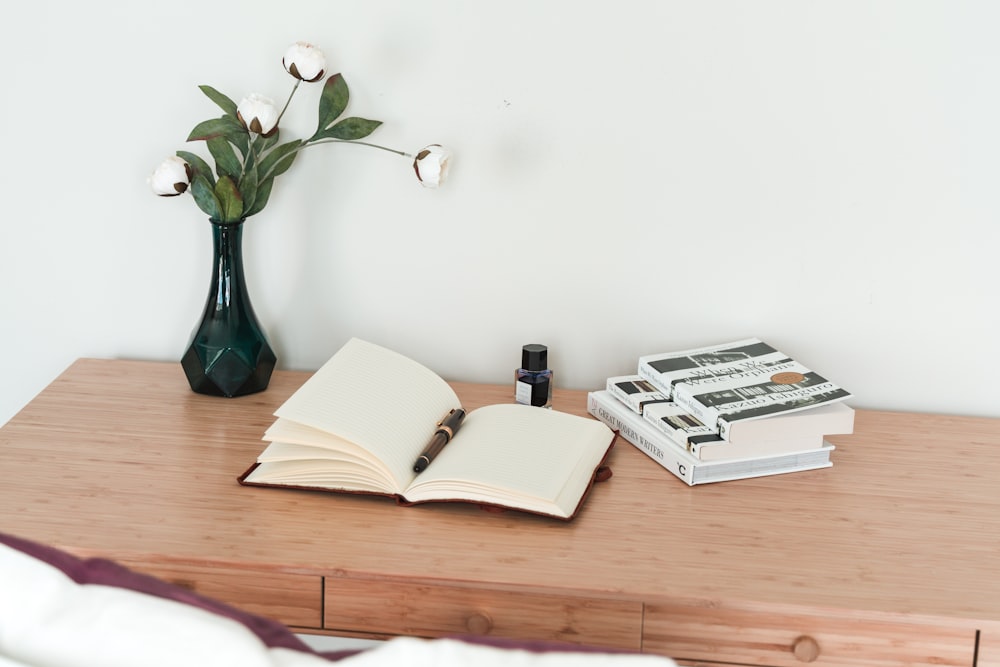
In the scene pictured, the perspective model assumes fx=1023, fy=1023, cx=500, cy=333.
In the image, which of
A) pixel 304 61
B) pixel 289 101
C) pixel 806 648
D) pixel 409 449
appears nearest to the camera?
pixel 806 648

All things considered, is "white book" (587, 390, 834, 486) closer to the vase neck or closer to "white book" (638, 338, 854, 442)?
"white book" (638, 338, 854, 442)

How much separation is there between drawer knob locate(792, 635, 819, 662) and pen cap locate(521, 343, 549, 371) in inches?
21.0

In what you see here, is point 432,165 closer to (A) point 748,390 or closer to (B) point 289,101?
(B) point 289,101

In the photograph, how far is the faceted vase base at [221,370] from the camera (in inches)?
57.9

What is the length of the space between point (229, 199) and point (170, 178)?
3.2 inches

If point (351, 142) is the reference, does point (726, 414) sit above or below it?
below

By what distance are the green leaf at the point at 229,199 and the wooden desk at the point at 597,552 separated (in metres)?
0.33

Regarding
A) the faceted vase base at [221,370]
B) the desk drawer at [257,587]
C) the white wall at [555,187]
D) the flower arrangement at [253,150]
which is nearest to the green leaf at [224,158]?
the flower arrangement at [253,150]

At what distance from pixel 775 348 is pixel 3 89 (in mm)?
1226

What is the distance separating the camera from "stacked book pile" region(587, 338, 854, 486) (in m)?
1.29

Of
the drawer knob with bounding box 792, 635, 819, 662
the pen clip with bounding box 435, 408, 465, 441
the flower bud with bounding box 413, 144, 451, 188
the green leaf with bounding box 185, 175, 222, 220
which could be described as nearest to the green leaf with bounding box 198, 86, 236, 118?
the green leaf with bounding box 185, 175, 222, 220

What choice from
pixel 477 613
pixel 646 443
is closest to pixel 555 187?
pixel 646 443

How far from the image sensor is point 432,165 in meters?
1.42

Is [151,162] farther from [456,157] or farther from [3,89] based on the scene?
[456,157]
